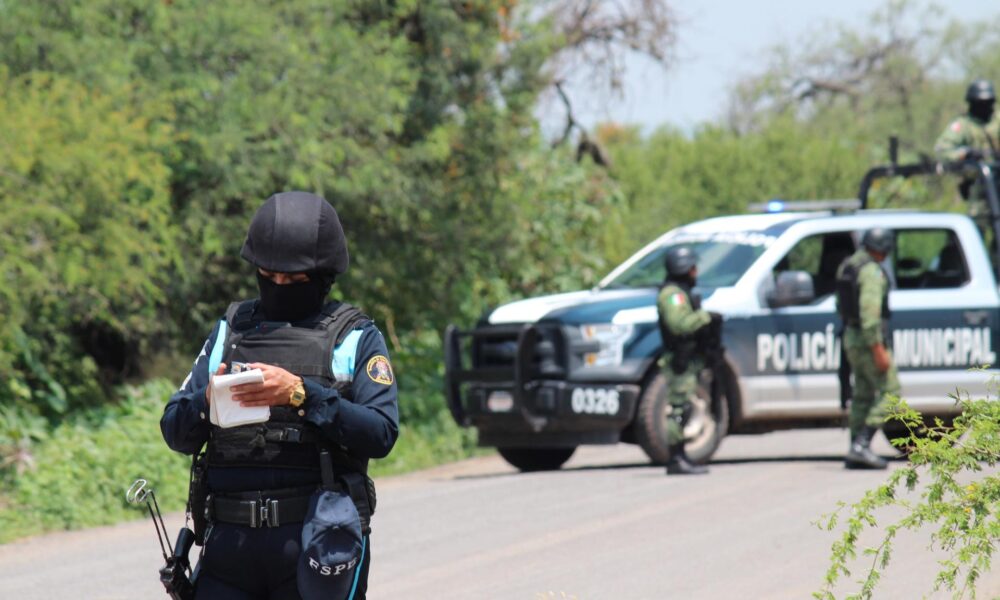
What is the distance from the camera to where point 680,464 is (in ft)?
40.8

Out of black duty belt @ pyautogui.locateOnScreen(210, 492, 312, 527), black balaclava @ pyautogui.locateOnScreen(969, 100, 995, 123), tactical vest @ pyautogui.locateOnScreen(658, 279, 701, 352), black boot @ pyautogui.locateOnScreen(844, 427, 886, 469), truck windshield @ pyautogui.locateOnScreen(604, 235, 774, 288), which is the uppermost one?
black balaclava @ pyautogui.locateOnScreen(969, 100, 995, 123)

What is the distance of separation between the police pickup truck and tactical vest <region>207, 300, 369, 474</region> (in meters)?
8.38

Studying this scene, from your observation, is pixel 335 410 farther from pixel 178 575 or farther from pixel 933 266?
pixel 933 266

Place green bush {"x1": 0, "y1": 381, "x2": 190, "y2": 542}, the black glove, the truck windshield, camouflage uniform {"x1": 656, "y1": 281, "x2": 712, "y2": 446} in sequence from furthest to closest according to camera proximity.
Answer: the black glove < the truck windshield < camouflage uniform {"x1": 656, "y1": 281, "x2": 712, "y2": 446} < green bush {"x1": 0, "y1": 381, "x2": 190, "y2": 542}

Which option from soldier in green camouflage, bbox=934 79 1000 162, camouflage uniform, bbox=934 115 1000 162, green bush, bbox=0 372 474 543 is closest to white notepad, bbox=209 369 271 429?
green bush, bbox=0 372 474 543

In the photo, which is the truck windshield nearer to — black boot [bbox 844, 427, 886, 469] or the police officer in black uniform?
black boot [bbox 844, 427, 886, 469]

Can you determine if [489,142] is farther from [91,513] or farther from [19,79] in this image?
[91,513]

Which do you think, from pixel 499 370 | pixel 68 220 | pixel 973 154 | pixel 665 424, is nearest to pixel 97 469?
pixel 68 220

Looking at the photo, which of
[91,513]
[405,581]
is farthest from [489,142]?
[405,581]

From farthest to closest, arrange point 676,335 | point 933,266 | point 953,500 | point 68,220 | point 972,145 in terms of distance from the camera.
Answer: point 972,145 < point 933,266 < point 68,220 < point 676,335 < point 953,500

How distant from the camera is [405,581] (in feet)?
27.3

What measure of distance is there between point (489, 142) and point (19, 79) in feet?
19.0

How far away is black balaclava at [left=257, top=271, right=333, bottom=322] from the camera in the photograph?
4.33 m

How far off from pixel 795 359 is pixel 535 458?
7.37 feet
